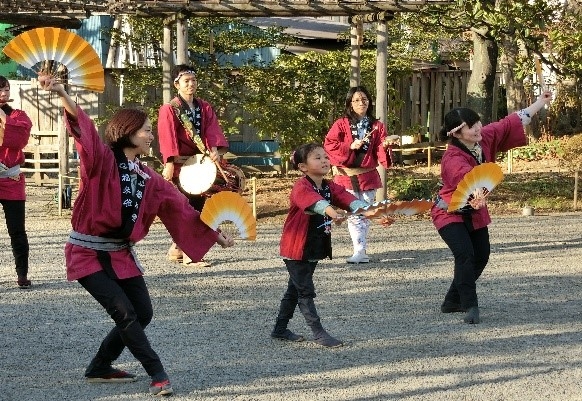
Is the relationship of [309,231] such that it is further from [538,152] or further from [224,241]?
[538,152]

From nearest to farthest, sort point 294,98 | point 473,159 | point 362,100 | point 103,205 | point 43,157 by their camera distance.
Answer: point 103,205 → point 473,159 → point 362,100 → point 294,98 → point 43,157

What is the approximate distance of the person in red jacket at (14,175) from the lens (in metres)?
8.48

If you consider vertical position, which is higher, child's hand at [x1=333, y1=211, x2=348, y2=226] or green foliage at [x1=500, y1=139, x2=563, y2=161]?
green foliage at [x1=500, y1=139, x2=563, y2=161]

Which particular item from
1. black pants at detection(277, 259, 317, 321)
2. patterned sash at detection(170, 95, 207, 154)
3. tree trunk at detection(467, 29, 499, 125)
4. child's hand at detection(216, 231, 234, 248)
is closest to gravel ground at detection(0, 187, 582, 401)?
black pants at detection(277, 259, 317, 321)

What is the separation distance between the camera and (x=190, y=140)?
977 cm

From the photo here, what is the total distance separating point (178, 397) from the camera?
552 cm

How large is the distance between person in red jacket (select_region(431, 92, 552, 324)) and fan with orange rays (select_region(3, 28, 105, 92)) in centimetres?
278

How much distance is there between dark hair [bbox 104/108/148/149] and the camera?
5.52 meters

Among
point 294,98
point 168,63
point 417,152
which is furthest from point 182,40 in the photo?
point 417,152

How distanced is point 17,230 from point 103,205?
3448 millimetres

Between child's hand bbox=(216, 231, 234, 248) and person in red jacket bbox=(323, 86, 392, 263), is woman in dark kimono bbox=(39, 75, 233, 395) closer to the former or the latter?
child's hand bbox=(216, 231, 234, 248)

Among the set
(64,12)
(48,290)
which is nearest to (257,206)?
(64,12)

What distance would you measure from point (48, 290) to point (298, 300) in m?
2.81

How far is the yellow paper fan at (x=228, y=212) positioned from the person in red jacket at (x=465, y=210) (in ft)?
6.20
